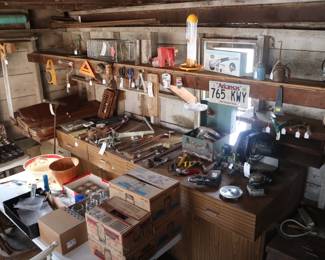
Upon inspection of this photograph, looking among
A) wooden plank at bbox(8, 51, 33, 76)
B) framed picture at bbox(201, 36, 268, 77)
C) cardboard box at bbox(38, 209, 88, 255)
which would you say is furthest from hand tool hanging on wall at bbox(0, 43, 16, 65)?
framed picture at bbox(201, 36, 268, 77)

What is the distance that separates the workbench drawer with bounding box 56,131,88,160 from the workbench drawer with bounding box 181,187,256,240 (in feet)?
4.08

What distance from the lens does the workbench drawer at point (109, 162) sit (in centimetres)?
251

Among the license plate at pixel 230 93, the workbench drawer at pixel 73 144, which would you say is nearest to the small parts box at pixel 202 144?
the license plate at pixel 230 93

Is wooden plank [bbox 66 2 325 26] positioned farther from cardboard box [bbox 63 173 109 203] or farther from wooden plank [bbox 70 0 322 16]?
cardboard box [bbox 63 173 109 203]

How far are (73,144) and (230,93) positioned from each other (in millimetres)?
1729

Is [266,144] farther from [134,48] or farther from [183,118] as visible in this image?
[134,48]

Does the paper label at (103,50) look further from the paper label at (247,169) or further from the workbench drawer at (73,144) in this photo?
the paper label at (247,169)

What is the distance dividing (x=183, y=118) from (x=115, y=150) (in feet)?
2.26

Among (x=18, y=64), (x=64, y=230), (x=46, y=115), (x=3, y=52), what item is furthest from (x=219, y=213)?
(x=18, y=64)

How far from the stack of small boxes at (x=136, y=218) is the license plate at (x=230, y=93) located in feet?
2.02

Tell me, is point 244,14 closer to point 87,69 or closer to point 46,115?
point 87,69

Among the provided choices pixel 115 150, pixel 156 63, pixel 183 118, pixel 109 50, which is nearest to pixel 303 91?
pixel 156 63

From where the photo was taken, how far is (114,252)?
1694 mm

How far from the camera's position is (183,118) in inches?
114
